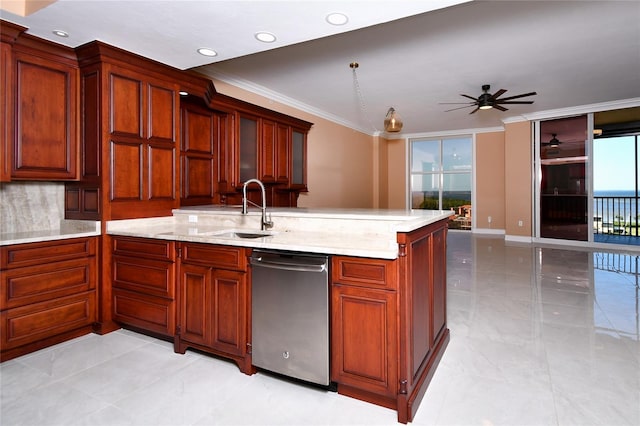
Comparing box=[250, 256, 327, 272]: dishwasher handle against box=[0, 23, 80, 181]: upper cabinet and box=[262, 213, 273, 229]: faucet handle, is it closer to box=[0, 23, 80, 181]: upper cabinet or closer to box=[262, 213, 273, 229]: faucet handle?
box=[262, 213, 273, 229]: faucet handle

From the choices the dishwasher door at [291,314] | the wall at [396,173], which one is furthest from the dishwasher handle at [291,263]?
the wall at [396,173]

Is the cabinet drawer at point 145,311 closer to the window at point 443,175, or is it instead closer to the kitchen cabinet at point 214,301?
the kitchen cabinet at point 214,301

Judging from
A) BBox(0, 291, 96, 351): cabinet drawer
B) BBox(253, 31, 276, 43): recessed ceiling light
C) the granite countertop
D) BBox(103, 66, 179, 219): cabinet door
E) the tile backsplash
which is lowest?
BBox(0, 291, 96, 351): cabinet drawer

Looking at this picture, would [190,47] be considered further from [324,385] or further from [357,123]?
[357,123]

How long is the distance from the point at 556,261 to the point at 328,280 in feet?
17.1

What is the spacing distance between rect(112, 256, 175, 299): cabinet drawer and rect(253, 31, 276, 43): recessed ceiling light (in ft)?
6.14

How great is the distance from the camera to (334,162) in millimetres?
7242

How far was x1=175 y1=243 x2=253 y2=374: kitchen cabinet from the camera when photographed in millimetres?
2201

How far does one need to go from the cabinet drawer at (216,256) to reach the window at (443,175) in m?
8.35

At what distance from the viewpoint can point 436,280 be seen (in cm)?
240

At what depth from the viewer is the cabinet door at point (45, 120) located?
2.64 metres

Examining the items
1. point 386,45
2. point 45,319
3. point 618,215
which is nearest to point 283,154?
point 386,45

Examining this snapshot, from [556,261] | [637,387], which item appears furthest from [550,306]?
[556,261]

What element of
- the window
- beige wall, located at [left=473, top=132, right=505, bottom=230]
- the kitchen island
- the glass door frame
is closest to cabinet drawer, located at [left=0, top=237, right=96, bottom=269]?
the kitchen island
